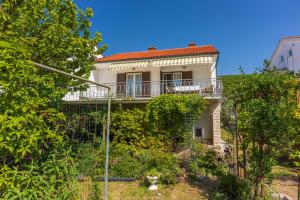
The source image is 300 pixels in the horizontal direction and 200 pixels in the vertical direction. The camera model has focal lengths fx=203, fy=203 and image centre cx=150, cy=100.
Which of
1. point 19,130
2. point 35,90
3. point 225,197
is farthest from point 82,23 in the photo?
point 225,197

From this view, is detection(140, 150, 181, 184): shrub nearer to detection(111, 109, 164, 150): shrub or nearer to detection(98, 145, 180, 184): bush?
detection(98, 145, 180, 184): bush

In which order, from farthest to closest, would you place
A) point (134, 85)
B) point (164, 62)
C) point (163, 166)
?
1. point (164, 62)
2. point (134, 85)
3. point (163, 166)

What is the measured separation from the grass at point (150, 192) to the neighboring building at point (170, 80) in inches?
327

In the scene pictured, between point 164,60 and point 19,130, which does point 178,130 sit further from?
point 19,130

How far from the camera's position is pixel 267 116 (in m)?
6.42

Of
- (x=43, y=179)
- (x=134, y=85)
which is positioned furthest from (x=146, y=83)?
(x=43, y=179)

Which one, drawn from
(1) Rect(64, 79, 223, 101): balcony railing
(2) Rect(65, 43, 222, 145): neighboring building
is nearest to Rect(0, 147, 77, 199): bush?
(2) Rect(65, 43, 222, 145): neighboring building

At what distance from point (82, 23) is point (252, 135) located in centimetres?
1033

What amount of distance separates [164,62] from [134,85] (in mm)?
3730

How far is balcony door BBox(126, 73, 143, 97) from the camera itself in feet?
Result: 66.6

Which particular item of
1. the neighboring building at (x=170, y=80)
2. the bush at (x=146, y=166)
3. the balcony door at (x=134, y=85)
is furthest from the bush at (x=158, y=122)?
the balcony door at (x=134, y=85)

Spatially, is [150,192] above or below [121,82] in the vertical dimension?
below

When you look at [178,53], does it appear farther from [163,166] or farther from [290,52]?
[290,52]

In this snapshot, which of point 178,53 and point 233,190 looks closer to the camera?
point 233,190
